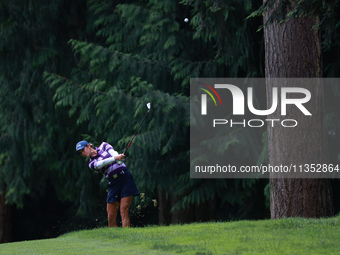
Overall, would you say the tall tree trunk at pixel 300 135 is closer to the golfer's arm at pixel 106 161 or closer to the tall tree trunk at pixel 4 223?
the golfer's arm at pixel 106 161

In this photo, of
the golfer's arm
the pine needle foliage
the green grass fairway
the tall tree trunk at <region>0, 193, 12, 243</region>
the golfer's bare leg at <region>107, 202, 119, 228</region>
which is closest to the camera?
the green grass fairway

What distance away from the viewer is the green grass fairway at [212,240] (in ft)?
26.7

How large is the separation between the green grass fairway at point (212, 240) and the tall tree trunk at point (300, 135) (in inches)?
57.2

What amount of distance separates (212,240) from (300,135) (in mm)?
3544

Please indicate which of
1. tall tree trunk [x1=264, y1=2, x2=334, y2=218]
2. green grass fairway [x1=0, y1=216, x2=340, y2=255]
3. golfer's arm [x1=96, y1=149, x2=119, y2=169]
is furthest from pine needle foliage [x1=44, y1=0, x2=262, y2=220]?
green grass fairway [x1=0, y1=216, x2=340, y2=255]

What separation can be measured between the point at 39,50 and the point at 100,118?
3.68 metres

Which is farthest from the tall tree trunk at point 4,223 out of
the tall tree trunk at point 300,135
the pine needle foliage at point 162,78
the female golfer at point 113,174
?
the tall tree trunk at point 300,135

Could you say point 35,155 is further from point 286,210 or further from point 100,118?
point 286,210

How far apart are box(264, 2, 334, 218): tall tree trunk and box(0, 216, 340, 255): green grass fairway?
1.45 m

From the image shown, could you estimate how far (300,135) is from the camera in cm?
1178

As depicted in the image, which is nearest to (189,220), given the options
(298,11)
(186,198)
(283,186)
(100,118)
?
(186,198)

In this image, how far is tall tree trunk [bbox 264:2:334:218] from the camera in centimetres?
1168

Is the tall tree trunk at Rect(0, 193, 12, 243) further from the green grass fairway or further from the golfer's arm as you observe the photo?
the green grass fairway

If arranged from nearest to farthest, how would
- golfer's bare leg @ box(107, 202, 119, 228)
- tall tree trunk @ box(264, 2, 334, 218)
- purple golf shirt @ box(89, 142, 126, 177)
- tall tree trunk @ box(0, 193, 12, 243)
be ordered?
1. purple golf shirt @ box(89, 142, 126, 177)
2. tall tree trunk @ box(264, 2, 334, 218)
3. golfer's bare leg @ box(107, 202, 119, 228)
4. tall tree trunk @ box(0, 193, 12, 243)
